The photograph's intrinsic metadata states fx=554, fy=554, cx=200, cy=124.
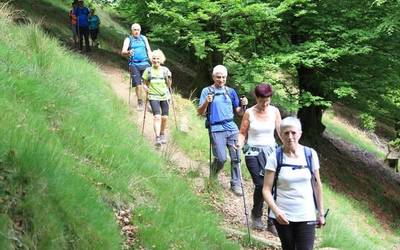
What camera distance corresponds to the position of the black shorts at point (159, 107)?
1043 cm

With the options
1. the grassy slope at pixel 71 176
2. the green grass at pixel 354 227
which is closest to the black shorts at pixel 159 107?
the grassy slope at pixel 71 176

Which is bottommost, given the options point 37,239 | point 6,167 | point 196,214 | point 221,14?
point 196,214

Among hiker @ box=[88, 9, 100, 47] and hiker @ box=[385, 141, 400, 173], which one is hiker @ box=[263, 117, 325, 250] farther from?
hiker @ box=[385, 141, 400, 173]

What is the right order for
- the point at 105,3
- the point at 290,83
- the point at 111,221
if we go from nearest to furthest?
the point at 111,221, the point at 290,83, the point at 105,3

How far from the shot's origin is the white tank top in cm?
734

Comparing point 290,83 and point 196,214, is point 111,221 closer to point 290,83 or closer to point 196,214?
point 196,214

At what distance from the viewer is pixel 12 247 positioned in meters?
3.76

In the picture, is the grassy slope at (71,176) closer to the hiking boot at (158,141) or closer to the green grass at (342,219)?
the hiking boot at (158,141)

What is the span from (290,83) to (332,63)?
2.31m

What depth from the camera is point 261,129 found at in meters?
7.33

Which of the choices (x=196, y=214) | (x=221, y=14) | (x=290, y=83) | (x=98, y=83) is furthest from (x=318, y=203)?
(x=290, y=83)

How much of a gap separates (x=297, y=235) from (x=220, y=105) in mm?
3526

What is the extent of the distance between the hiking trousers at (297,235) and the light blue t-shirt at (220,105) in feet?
11.0

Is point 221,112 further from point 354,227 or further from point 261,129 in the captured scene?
point 354,227
